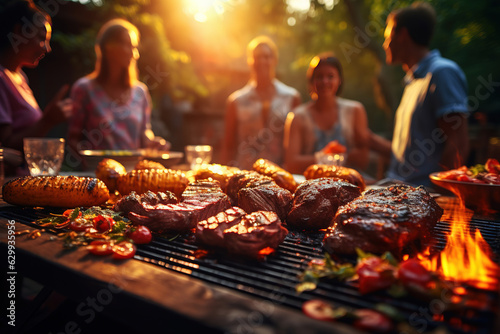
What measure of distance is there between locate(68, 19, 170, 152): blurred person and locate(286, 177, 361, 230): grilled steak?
11.4 ft

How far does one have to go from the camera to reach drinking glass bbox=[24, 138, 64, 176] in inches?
137

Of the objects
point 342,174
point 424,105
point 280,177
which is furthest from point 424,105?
point 280,177

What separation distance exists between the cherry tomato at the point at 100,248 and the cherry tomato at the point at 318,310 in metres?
1.07

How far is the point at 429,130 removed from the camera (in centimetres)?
529

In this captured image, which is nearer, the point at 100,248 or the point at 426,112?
the point at 100,248

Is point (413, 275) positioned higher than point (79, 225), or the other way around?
point (413, 275)

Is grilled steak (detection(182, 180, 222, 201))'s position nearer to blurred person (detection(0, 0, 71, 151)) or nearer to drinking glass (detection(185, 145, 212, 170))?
drinking glass (detection(185, 145, 212, 170))

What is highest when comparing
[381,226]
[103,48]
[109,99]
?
[103,48]

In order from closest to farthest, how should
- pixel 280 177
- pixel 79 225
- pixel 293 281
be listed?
pixel 293 281 → pixel 79 225 → pixel 280 177

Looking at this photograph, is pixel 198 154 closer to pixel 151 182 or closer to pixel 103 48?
pixel 151 182

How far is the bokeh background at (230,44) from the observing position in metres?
12.4

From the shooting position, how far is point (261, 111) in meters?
6.68

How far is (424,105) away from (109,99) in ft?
17.6

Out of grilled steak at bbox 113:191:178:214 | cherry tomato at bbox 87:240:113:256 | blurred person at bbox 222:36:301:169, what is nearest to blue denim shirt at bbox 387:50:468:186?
blurred person at bbox 222:36:301:169
